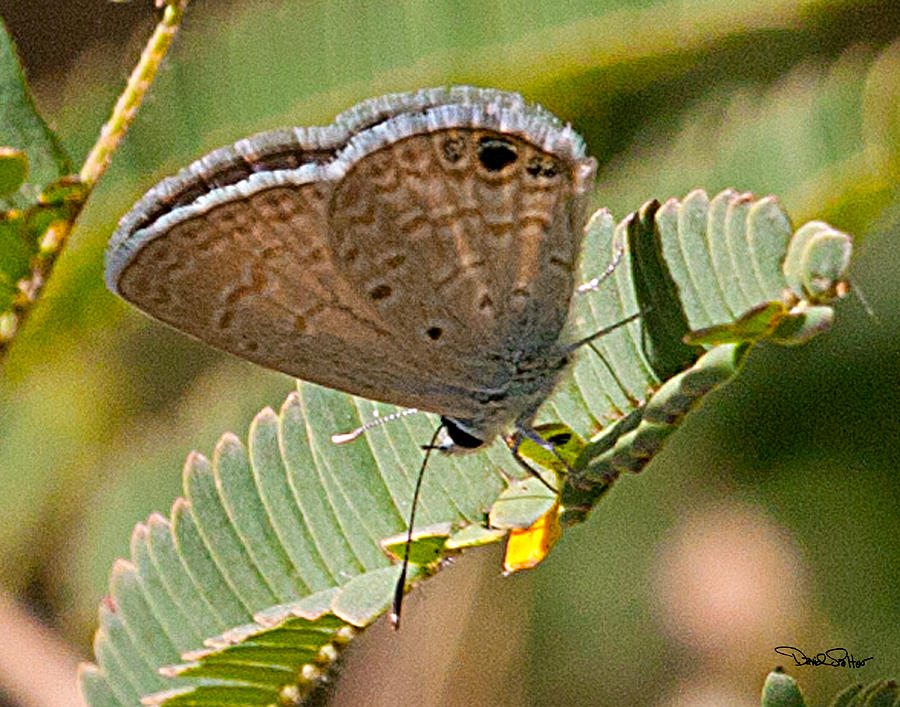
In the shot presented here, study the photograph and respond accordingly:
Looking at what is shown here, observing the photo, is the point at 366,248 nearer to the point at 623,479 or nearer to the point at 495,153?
the point at 495,153

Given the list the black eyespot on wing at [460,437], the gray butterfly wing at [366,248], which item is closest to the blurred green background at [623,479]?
the gray butterfly wing at [366,248]

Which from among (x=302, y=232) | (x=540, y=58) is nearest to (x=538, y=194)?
(x=302, y=232)

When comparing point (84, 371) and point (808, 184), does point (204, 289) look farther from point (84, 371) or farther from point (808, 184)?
point (84, 371)

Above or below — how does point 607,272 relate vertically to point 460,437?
above

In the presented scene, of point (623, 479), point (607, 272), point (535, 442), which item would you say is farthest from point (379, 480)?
point (623, 479)

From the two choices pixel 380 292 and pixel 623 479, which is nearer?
pixel 380 292
